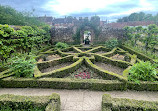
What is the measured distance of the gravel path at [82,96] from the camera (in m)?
4.39

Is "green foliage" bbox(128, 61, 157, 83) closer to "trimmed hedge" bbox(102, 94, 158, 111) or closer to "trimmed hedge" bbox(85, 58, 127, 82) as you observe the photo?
"trimmed hedge" bbox(85, 58, 127, 82)

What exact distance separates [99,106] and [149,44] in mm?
10270

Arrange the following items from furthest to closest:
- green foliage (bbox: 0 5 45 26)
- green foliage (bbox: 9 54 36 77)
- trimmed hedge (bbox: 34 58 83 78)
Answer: green foliage (bbox: 0 5 45 26), trimmed hedge (bbox: 34 58 83 78), green foliage (bbox: 9 54 36 77)

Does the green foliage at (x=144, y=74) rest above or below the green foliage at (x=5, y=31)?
below

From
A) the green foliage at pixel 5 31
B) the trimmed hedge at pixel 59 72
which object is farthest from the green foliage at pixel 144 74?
the green foliage at pixel 5 31

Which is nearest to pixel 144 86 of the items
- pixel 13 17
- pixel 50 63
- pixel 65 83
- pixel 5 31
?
pixel 65 83

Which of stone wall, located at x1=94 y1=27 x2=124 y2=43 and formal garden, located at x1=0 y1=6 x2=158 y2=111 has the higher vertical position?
stone wall, located at x1=94 y1=27 x2=124 y2=43

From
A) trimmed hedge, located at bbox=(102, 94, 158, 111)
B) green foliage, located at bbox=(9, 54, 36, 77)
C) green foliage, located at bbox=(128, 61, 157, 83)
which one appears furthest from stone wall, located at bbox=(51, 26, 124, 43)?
trimmed hedge, located at bbox=(102, 94, 158, 111)

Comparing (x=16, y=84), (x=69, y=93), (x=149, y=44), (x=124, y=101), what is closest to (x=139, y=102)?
(x=124, y=101)

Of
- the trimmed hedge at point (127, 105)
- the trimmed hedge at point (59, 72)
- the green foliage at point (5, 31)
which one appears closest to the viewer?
the trimmed hedge at point (127, 105)

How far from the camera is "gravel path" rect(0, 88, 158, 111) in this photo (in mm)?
4391

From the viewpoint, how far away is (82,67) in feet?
27.0

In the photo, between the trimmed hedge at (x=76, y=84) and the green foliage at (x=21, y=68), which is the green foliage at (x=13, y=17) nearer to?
the green foliage at (x=21, y=68)

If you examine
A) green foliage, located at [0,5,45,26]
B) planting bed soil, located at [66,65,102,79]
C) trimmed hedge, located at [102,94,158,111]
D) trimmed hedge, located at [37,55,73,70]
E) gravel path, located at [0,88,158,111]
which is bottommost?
gravel path, located at [0,88,158,111]
